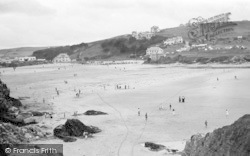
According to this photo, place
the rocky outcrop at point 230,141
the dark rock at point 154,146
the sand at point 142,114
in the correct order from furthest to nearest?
the sand at point 142,114
the dark rock at point 154,146
the rocky outcrop at point 230,141

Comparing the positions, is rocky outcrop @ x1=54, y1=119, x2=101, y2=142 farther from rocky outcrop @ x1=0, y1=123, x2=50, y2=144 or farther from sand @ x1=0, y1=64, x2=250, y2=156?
rocky outcrop @ x1=0, y1=123, x2=50, y2=144

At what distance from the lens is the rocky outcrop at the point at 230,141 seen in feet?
27.4

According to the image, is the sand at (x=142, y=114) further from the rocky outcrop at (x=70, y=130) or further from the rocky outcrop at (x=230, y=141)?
the rocky outcrop at (x=230, y=141)

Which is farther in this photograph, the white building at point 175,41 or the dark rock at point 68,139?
the white building at point 175,41

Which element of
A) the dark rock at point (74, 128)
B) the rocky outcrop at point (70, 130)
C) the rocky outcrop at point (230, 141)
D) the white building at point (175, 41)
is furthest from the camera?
the white building at point (175, 41)

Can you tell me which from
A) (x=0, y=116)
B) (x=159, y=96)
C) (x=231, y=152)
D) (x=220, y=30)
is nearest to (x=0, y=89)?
(x=0, y=116)

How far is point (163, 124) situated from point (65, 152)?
891 cm

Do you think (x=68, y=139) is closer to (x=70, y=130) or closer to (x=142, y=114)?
(x=70, y=130)

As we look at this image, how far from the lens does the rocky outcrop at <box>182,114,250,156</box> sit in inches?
329

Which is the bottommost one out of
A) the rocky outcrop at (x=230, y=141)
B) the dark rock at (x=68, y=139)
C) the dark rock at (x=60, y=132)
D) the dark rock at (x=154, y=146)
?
the dark rock at (x=154, y=146)

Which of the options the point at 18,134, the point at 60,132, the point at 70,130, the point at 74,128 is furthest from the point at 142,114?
the point at 18,134

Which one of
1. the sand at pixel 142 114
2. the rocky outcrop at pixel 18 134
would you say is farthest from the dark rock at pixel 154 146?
the rocky outcrop at pixel 18 134

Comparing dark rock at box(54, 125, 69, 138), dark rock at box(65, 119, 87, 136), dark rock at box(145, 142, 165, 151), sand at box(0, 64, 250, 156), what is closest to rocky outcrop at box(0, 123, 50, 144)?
dark rock at box(54, 125, 69, 138)

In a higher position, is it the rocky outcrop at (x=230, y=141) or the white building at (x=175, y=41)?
the white building at (x=175, y=41)
